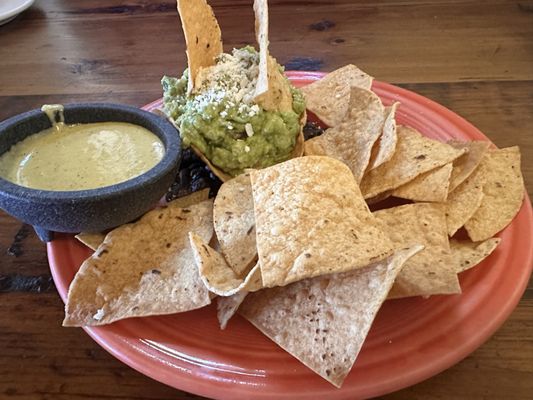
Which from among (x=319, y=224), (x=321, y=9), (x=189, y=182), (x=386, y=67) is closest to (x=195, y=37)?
(x=189, y=182)

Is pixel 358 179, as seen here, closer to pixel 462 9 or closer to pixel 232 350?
pixel 232 350

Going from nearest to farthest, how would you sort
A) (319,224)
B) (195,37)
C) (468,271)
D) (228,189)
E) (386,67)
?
(319,224) → (468,271) → (228,189) → (195,37) → (386,67)

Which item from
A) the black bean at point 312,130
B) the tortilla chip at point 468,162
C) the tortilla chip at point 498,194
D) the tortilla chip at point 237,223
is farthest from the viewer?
the black bean at point 312,130

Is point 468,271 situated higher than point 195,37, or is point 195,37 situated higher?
point 195,37

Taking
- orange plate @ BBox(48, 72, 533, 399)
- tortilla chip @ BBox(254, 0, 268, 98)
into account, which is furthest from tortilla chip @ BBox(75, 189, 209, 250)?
tortilla chip @ BBox(254, 0, 268, 98)

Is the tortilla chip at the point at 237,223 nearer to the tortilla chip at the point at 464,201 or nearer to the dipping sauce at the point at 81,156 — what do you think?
the dipping sauce at the point at 81,156

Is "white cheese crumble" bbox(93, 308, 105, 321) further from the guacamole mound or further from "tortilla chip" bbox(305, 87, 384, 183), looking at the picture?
"tortilla chip" bbox(305, 87, 384, 183)

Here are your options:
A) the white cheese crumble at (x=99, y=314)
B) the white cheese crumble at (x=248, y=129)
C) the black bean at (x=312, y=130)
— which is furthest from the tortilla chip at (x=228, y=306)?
the black bean at (x=312, y=130)

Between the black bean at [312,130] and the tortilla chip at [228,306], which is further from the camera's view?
the black bean at [312,130]
